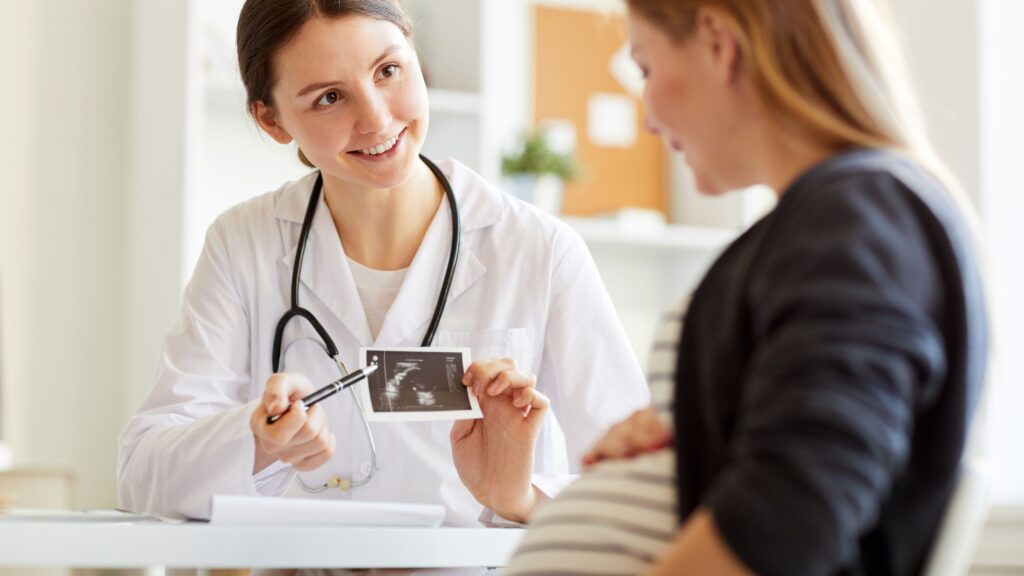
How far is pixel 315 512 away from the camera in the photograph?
3.65 feet

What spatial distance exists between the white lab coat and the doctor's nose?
187mm

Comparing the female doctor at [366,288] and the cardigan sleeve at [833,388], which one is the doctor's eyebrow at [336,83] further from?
the cardigan sleeve at [833,388]

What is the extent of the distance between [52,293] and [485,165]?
114 cm

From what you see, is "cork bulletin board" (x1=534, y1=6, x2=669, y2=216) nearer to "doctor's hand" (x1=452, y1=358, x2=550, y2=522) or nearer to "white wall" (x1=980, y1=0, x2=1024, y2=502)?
"white wall" (x1=980, y1=0, x2=1024, y2=502)

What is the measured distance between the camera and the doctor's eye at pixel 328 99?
158 centimetres

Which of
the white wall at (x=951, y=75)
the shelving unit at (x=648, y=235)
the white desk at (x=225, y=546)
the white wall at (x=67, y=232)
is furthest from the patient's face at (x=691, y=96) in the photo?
the shelving unit at (x=648, y=235)

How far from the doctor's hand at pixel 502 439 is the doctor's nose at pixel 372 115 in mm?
414

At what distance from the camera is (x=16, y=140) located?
2752mm

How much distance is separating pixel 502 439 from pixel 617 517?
1.91 feet

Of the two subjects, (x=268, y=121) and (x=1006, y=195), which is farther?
(x=1006, y=195)

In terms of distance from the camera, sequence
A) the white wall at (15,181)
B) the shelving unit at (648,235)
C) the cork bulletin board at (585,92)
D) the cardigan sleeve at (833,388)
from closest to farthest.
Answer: the cardigan sleeve at (833,388) → the white wall at (15,181) → the shelving unit at (648,235) → the cork bulletin board at (585,92)

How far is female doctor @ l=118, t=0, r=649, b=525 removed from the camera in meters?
1.55

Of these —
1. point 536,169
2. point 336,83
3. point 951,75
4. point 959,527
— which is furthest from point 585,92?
point 959,527

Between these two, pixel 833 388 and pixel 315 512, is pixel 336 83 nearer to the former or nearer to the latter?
pixel 315 512
